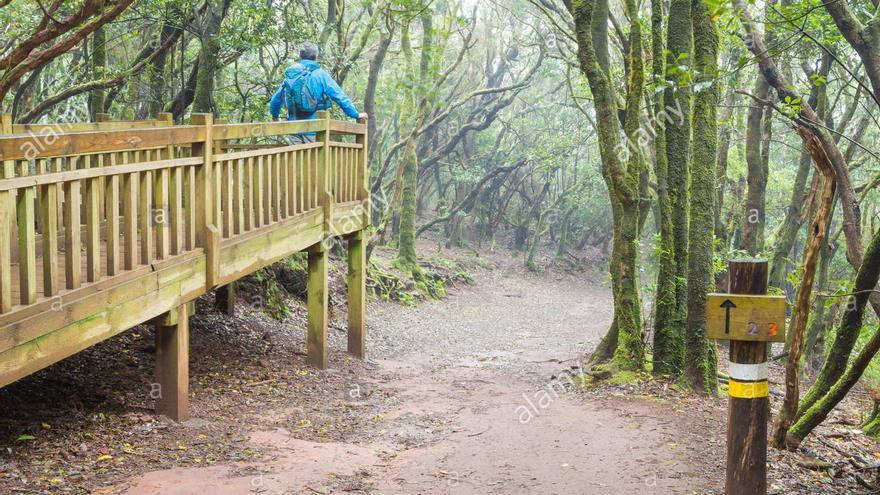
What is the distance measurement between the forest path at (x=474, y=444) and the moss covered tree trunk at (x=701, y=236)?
40.9 inches

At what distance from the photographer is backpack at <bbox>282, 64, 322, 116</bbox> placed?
11.0m

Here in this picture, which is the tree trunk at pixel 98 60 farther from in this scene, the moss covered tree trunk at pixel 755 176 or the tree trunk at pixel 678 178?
the moss covered tree trunk at pixel 755 176

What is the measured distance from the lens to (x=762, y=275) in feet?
14.8

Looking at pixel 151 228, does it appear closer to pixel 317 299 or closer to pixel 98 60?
pixel 317 299

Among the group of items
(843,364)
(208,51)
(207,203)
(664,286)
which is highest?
(208,51)

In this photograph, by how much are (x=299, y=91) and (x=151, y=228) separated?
4715 millimetres

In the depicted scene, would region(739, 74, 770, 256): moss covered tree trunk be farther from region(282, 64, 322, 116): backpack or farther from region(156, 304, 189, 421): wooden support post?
region(156, 304, 189, 421): wooden support post

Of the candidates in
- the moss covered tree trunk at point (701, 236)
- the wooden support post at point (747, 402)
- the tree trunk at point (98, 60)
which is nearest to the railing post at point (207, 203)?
the wooden support post at point (747, 402)

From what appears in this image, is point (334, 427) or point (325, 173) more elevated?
point (325, 173)

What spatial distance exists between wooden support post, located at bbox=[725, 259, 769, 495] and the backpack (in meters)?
7.64

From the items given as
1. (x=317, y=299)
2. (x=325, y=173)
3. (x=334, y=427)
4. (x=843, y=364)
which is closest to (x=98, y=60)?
(x=325, y=173)

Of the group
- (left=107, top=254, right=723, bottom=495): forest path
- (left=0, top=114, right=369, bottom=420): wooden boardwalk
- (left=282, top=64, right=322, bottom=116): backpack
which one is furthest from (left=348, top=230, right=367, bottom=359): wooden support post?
(left=282, top=64, right=322, bottom=116): backpack

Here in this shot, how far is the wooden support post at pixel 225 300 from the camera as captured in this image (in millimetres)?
12756

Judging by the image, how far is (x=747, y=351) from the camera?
4531 millimetres
